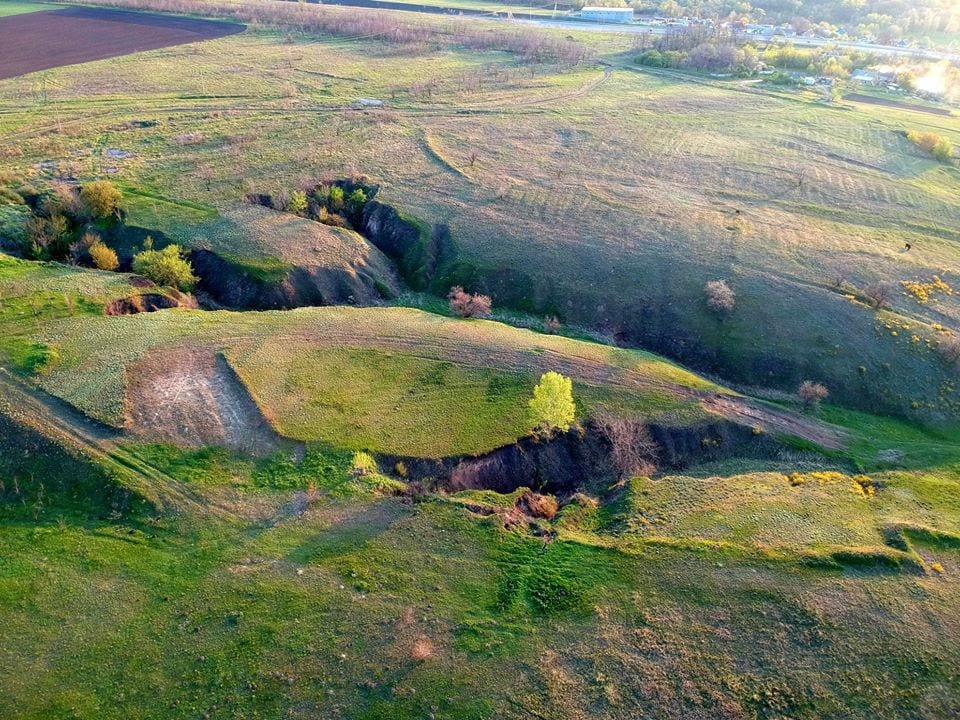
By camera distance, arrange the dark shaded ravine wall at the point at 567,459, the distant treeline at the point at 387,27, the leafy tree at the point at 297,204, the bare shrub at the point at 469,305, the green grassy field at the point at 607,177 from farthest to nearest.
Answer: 1. the distant treeline at the point at 387,27
2. the leafy tree at the point at 297,204
3. the green grassy field at the point at 607,177
4. the bare shrub at the point at 469,305
5. the dark shaded ravine wall at the point at 567,459

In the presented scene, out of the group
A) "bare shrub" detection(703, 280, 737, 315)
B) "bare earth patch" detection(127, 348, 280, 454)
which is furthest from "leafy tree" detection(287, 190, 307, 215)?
"bare shrub" detection(703, 280, 737, 315)

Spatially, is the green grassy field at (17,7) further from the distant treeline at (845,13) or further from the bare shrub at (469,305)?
the distant treeline at (845,13)

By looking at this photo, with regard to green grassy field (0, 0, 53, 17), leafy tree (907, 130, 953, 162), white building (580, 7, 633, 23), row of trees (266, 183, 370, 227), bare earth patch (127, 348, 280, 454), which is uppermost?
white building (580, 7, 633, 23)

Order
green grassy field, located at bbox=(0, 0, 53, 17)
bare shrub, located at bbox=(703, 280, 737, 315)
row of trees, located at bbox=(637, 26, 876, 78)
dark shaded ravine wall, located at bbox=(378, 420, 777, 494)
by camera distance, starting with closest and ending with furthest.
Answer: dark shaded ravine wall, located at bbox=(378, 420, 777, 494)
bare shrub, located at bbox=(703, 280, 737, 315)
row of trees, located at bbox=(637, 26, 876, 78)
green grassy field, located at bbox=(0, 0, 53, 17)

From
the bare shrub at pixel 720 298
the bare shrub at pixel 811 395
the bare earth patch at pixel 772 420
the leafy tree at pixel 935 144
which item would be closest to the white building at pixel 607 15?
the leafy tree at pixel 935 144

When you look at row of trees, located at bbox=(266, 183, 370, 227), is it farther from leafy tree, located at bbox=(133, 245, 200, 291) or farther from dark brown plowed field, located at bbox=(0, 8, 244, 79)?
dark brown plowed field, located at bbox=(0, 8, 244, 79)

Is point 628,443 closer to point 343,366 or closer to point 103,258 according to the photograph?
point 343,366

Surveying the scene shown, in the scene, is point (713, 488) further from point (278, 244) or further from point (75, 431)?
point (278, 244)

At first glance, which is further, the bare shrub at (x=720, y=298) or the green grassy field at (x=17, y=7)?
the green grassy field at (x=17, y=7)
